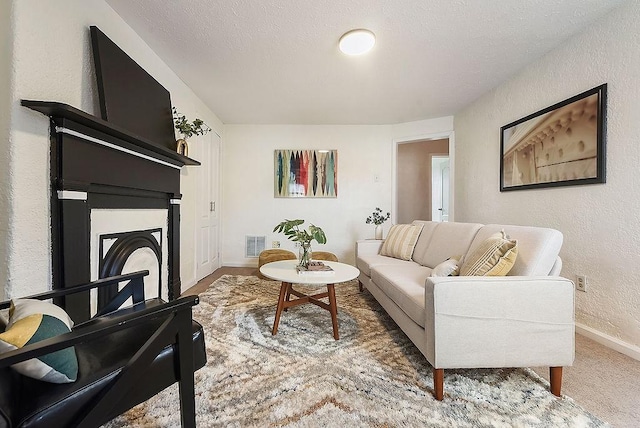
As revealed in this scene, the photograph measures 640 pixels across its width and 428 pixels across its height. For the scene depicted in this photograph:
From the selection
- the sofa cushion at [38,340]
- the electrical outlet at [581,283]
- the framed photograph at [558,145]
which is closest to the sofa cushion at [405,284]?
the electrical outlet at [581,283]

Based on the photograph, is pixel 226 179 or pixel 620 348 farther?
pixel 226 179

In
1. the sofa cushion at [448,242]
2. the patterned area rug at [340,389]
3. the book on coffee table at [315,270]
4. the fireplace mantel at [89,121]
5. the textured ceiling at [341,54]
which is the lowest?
the patterned area rug at [340,389]

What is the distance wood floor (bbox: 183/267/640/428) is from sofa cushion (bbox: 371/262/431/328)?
30.1 inches

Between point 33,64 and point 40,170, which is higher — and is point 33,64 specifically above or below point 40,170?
above

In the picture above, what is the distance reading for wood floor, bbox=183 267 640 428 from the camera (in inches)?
48.8

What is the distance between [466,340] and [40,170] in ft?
7.26

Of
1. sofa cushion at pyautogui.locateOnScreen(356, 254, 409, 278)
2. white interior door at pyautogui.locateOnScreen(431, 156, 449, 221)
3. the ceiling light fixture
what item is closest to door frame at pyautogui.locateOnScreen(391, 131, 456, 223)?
white interior door at pyautogui.locateOnScreen(431, 156, 449, 221)

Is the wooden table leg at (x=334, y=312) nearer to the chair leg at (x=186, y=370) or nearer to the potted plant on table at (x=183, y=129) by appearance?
the chair leg at (x=186, y=370)

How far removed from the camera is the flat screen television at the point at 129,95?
1.73 m

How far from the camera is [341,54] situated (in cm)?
238

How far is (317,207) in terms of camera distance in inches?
174

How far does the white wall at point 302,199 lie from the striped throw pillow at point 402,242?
1301 millimetres

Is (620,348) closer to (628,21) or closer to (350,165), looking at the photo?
(628,21)

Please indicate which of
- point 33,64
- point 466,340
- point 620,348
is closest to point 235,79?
point 33,64
